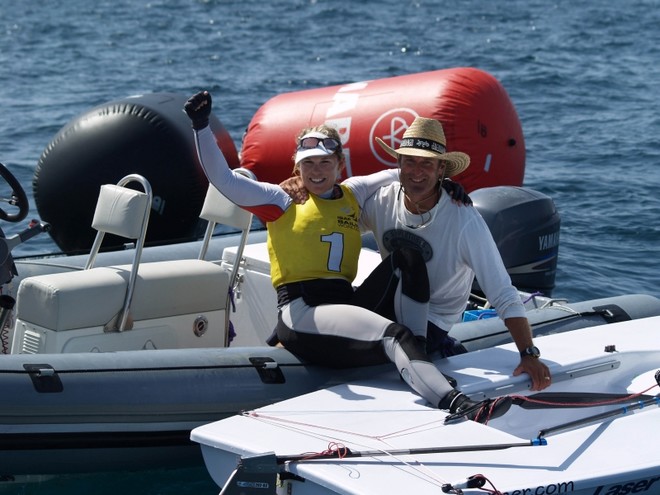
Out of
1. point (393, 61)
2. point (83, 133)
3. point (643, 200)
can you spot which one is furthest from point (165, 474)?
point (393, 61)

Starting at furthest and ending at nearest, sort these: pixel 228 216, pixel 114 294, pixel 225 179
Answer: pixel 228 216, pixel 114 294, pixel 225 179

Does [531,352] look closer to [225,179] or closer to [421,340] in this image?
[421,340]

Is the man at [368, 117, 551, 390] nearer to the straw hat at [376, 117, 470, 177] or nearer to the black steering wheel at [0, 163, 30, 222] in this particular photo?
the straw hat at [376, 117, 470, 177]

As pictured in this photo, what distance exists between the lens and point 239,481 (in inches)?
133

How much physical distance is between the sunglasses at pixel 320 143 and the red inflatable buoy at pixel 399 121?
2.53 metres

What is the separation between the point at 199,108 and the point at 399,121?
2.97 metres

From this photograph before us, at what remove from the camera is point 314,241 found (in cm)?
414

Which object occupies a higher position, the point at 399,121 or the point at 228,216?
the point at 228,216

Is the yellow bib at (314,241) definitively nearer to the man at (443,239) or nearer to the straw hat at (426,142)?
the man at (443,239)

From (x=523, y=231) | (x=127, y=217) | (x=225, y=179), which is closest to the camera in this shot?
(x=225, y=179)

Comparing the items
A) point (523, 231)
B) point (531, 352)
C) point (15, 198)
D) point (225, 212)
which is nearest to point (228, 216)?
point (225, 212)

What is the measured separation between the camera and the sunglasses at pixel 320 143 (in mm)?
4117

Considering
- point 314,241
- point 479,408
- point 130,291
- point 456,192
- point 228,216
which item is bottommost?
point 479,408

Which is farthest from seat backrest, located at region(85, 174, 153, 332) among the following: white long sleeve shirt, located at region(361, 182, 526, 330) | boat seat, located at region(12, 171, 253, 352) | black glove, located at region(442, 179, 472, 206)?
black glove, located at region(442, 179, 472, 206)
